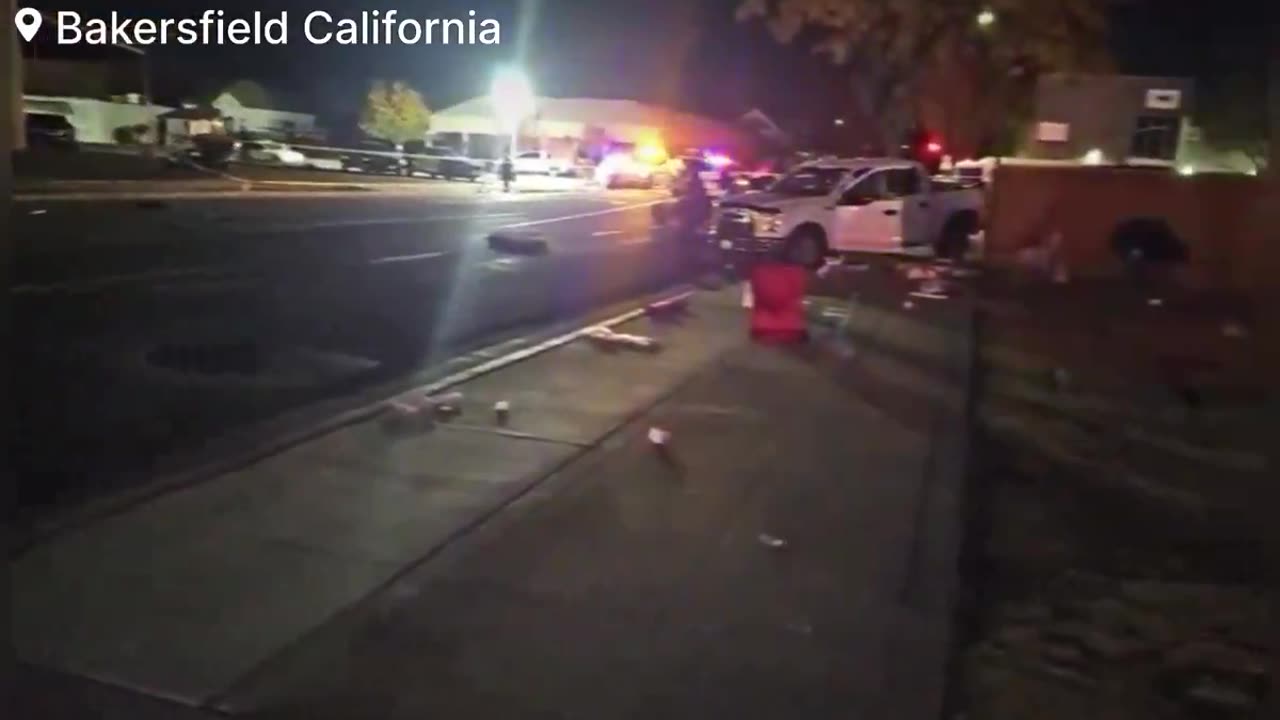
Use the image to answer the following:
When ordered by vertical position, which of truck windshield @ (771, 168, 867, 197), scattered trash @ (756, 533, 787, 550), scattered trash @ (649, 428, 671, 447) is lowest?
scattered trash @ (649, 428, 671, 447)

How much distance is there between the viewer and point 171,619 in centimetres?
572

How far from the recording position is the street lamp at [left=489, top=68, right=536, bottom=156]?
239 feet

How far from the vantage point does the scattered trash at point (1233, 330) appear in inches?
688

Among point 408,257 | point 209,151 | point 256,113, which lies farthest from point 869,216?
point 256,113

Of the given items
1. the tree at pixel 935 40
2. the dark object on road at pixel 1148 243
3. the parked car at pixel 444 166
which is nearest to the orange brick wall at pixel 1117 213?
the dark object on road at pixel 1148 243

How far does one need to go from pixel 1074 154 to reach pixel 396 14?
2337 centimetres

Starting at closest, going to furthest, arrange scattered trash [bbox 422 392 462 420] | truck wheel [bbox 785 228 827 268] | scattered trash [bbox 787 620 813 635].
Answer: scattered trash [bbox 787 620 813 635] → scattered trash [bbox 422 392 462 420] → truck wheel [bbox 785 228 827 268]

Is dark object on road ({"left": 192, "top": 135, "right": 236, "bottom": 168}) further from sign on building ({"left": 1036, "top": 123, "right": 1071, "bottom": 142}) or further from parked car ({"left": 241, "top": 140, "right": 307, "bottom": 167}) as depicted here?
sign on building ({"left": 1036, "top": 123, "right": 1071, "bottom": 142})

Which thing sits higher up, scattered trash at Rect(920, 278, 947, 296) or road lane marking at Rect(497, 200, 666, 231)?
scattered trash at Rect(920, 278, 947, 296)

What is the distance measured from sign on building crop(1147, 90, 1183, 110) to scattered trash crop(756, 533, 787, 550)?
49712 millimetres

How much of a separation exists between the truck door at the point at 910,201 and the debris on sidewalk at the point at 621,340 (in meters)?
12.0

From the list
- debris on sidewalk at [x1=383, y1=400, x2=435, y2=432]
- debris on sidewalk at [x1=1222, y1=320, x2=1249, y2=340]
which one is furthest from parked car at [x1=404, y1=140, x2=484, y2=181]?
debris on sidewalk at [x1=383, y1=400, x2=435, y2=432]

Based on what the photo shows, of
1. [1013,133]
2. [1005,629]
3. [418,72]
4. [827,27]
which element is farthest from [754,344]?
[418,72]

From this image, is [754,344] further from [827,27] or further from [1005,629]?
[827,27]
